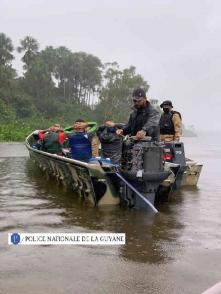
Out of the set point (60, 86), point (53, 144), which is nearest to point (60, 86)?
point (60, 86)

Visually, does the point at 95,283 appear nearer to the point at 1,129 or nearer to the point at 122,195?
the point at 122,195

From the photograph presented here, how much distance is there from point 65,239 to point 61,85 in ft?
244

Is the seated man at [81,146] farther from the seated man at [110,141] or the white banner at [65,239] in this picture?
the white banner at [65,239]

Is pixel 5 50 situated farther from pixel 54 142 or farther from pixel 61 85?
pixel 54 142

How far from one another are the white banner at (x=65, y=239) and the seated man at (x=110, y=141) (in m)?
3.13

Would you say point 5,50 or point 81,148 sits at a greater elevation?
point 5,50

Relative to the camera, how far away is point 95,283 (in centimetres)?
405

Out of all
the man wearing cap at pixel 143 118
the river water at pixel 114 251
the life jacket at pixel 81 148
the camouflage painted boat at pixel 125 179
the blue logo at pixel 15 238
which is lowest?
the river water at pixel 114 251

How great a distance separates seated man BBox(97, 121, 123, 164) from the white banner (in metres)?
3.13

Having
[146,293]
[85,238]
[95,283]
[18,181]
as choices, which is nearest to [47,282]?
[95,283]

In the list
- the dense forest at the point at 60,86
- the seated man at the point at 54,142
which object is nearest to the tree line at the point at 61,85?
the dense forest at the point at 60,86

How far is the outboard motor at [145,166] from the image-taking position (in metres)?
6.84

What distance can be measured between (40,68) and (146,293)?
216 ft

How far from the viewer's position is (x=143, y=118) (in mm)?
7500
